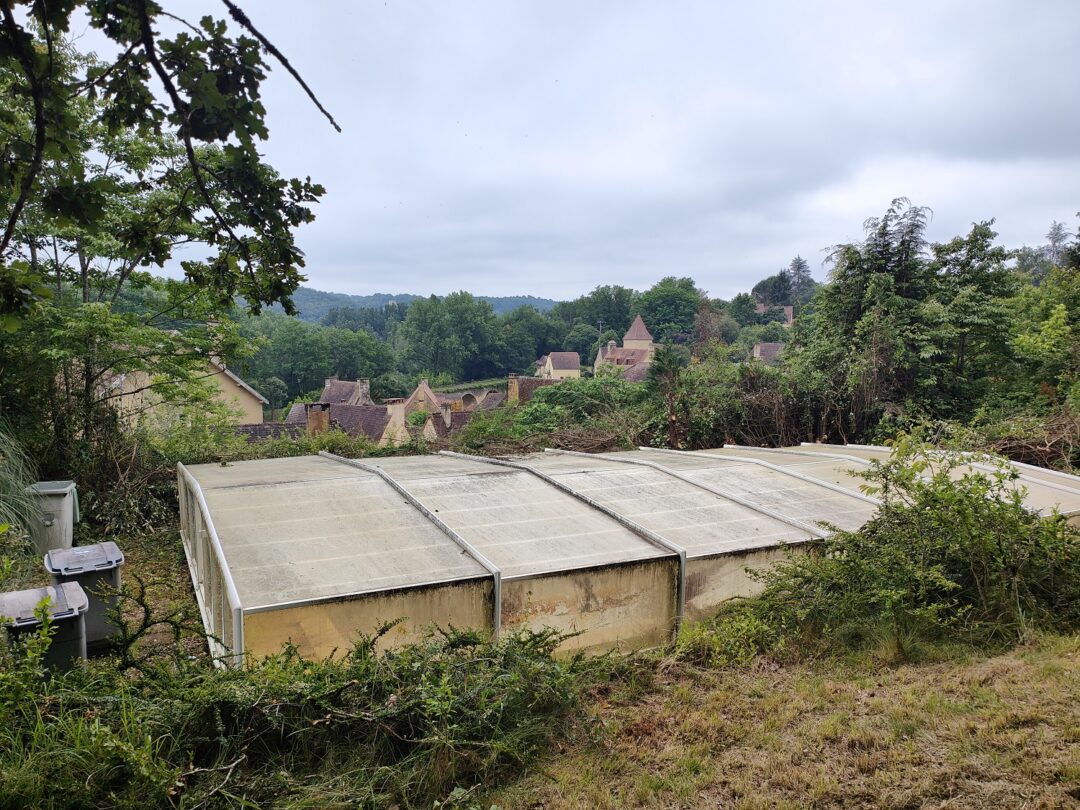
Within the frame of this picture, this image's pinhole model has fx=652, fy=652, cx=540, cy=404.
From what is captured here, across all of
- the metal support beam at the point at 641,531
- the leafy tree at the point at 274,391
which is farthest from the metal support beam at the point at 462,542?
the leafy tree at the point at 274,391

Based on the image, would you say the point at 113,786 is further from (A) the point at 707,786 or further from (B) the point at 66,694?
(A) the point at 707,786

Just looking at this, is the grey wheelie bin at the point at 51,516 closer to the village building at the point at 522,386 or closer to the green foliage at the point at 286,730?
the green foliage at the point at 286,730

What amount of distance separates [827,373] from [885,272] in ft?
9.10

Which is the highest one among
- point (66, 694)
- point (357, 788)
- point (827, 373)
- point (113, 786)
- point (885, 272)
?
point (885, 272)

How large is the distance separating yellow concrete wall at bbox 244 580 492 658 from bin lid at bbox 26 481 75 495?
5488mm

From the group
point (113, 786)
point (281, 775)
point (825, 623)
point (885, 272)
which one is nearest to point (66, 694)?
point (113, 786)

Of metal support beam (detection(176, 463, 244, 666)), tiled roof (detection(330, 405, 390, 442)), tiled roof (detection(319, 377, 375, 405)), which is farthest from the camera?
tiled roof (detection(319, 377, 375, 405))

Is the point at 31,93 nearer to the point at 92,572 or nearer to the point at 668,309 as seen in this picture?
the point at 92,572

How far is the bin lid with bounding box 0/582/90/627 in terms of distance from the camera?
3.44m

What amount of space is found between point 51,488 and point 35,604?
5.82m

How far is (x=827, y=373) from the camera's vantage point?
15203mm

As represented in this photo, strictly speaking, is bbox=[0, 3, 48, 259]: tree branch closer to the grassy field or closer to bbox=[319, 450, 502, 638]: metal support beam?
the grassy field

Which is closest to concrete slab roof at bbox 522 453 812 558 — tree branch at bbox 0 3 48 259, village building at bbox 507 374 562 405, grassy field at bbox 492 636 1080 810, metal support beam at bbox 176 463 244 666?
grassy field at bbox 492 636 1080 810

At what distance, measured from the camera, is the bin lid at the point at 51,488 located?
26.3 ft
